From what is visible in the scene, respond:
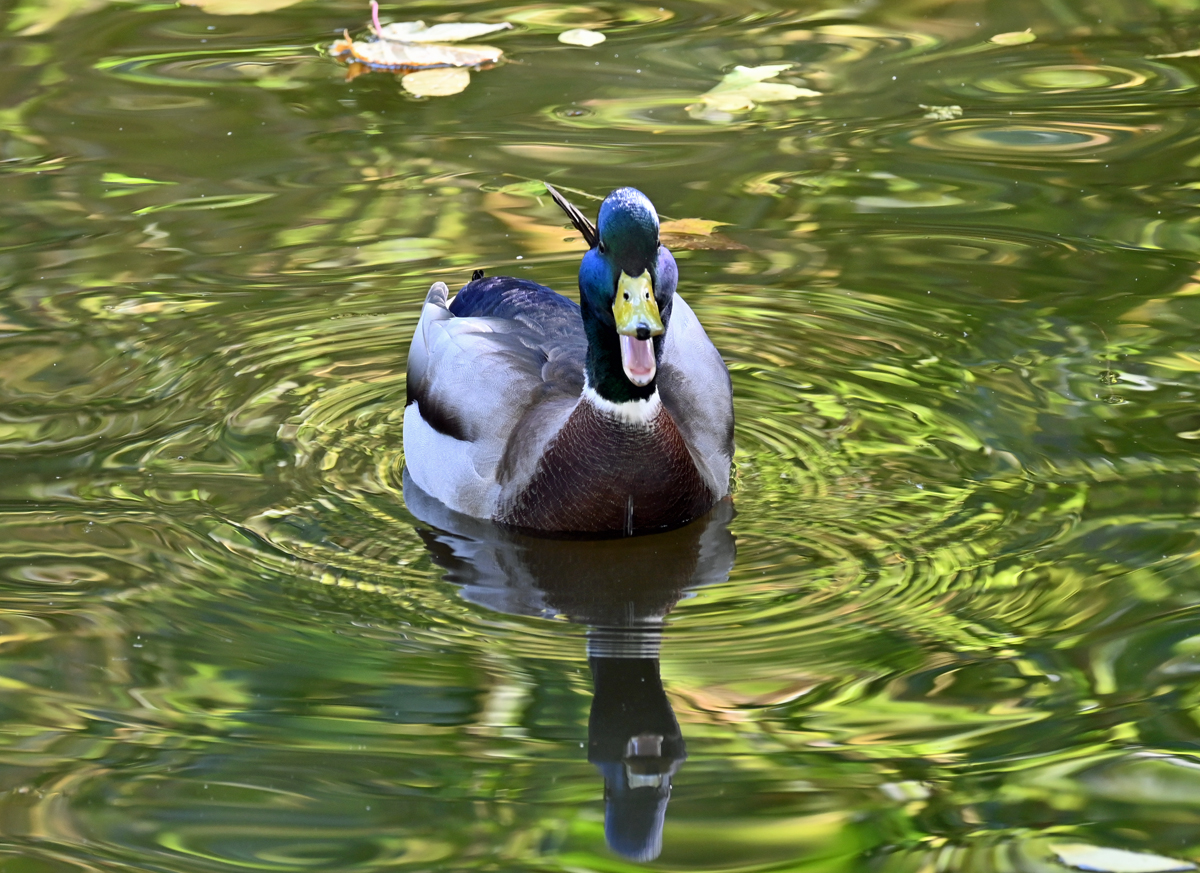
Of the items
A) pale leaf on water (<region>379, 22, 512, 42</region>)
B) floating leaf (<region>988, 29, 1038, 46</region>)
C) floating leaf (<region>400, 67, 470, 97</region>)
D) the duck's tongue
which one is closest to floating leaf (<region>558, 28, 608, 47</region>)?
pale leaf on water (<region>379, 22, 512, 42</region>)

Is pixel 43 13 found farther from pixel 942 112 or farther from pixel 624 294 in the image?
pixel 624 294

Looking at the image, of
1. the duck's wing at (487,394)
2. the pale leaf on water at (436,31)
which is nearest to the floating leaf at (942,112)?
the pale leaf on water at (436,31)

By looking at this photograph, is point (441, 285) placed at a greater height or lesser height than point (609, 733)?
greater

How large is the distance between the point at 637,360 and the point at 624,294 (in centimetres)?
23

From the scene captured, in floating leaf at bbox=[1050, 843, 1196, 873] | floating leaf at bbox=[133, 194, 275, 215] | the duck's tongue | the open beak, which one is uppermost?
the open beak

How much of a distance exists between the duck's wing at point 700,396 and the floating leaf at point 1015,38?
4218mm

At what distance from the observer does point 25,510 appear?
554 cm

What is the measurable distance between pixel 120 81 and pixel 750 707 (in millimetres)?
6418

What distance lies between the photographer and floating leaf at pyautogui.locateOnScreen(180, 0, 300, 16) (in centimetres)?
1041

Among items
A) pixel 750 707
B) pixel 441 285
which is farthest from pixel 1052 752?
pixel 441 285

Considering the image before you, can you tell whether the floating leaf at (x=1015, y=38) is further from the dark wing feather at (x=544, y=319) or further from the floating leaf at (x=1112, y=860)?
the floating leaf at (x=1112, y=860)

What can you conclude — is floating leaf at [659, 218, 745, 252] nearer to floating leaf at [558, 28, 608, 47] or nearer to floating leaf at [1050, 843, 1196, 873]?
floating leaf at [558, 28, 608, 47]

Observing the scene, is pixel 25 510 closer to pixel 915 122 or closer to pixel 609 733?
pixel 609 733

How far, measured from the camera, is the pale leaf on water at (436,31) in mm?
9391
